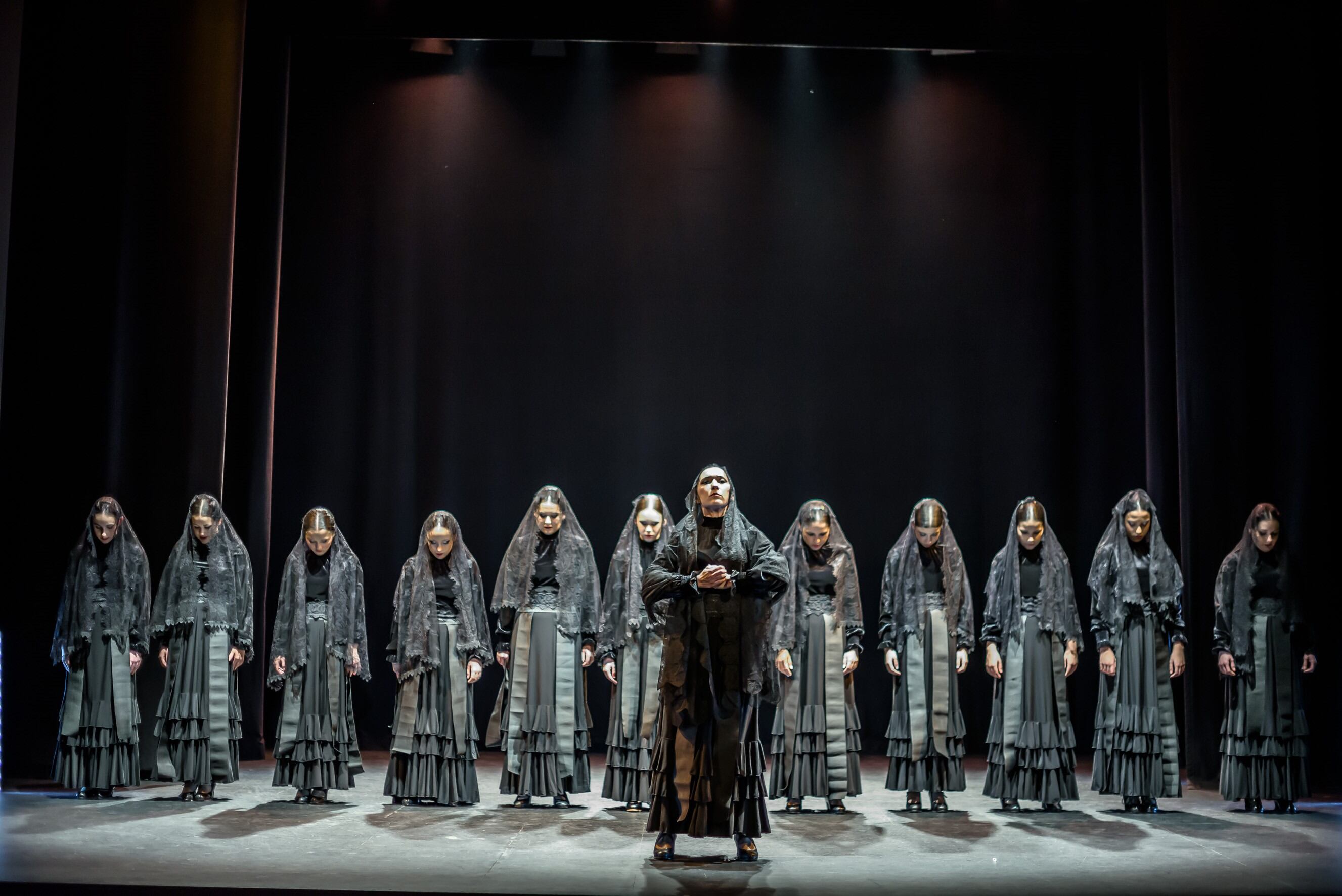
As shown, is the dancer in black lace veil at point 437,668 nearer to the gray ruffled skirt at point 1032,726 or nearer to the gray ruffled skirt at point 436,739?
the gray ruffled skirt at point 436,739

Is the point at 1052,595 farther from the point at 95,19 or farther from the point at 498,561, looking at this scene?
the point at 95,19

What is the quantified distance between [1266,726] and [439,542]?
14.1ft

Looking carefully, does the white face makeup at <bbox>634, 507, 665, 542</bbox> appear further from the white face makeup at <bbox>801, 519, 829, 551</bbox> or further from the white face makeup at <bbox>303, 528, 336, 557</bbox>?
the white face makeup at <bbox>303, 528, 336, 557</bbox>

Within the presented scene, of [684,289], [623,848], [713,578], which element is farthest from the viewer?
[684,289]

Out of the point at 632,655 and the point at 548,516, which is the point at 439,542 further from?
the point at 632,655

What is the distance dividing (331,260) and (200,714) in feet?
11.6

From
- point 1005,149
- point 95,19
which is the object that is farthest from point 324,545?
point 1005,149

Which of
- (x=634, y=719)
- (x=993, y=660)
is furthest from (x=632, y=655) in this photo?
(x=993, y=660)

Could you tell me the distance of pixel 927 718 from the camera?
21.1 ft

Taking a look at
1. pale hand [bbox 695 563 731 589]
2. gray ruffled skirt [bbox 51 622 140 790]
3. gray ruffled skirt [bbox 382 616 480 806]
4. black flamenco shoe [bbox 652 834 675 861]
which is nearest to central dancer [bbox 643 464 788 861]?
black flamenco shoe [bbox 652 834 675 861]

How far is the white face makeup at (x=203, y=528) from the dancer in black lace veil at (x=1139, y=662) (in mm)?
4568

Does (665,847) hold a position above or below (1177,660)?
below

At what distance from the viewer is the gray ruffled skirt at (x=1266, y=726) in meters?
6.32

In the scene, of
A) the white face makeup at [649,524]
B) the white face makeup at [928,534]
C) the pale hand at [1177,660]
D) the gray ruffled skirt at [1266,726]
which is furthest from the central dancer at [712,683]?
the gray ruffled skirt at [1266,726]
